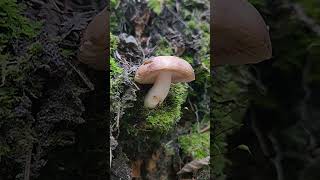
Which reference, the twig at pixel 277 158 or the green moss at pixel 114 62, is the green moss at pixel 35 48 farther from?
the twig at pixel 277 158

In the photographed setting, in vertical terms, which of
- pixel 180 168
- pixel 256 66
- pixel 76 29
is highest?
pixel 76 29

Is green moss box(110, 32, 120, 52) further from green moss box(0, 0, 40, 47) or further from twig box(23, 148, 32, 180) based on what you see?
twig box(23, 148, 32, 180)

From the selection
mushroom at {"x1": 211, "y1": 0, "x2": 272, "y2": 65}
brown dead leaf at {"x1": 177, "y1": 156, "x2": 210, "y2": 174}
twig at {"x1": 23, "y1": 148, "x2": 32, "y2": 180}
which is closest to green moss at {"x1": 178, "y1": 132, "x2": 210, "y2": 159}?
brown dead leaf at {"x1": 177, "y1": 156, "x2": 210, "y2": 174}

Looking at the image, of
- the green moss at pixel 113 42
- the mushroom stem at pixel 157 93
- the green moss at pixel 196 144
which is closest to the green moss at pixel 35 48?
the green moss at pixel 113 42

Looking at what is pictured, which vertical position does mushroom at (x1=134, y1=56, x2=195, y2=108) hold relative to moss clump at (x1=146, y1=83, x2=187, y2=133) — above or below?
above

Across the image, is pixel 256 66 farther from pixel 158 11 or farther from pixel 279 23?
pixel 158 11

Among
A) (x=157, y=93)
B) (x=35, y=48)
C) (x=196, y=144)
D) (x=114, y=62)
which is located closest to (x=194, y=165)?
(x=196, y=144)

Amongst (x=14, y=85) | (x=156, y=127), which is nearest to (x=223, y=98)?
(x=156, y=127)
